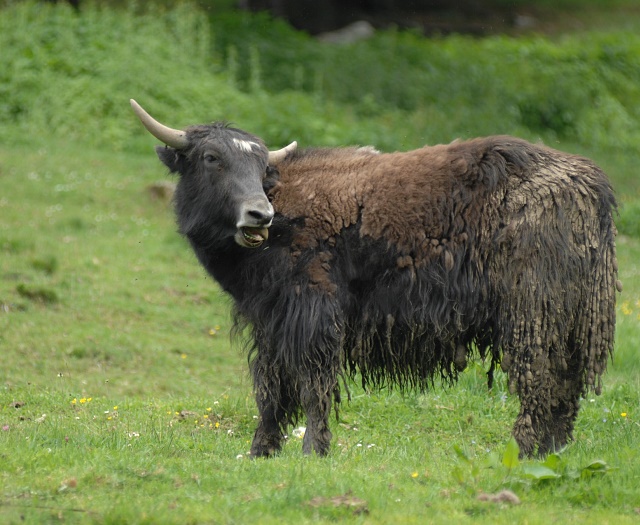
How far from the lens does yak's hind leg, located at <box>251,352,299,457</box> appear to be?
7035 mm

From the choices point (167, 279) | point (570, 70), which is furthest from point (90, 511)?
point (570, 70)

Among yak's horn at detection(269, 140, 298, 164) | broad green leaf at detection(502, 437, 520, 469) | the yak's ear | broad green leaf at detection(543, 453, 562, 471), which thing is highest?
yak's horn at detection(269, 140, 298, 164)

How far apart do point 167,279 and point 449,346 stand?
640cm

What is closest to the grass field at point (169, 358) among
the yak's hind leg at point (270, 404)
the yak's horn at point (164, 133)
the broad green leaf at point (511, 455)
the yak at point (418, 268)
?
the broad green leaf at point (511, 455)

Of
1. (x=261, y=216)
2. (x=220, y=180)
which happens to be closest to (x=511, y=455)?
(x=261, y=216)

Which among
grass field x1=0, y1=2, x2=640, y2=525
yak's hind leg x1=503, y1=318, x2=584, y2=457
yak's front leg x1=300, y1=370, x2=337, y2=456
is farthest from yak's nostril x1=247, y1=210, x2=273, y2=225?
yak's hind leg x1=503, y1=318, x2=584, y2=457

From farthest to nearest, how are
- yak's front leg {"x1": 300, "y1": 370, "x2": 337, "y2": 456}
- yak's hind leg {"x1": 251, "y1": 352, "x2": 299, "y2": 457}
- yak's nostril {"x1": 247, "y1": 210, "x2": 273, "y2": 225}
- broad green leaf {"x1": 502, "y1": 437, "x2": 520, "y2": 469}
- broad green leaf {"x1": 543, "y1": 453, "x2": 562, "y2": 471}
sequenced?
yak's hind leg {"x1": 251, "y1": 352, "x2": 299, "y2": 457}, yak's front leg {"x1": 300, "y1": 370, "x2": 337, "y2": 456}, yak's nostril {"x1": 247, "y1": 210, "x2": 273, "y2": 225}, broad green leaf {"x1": 543, "y1": 453, "x2": 562, "y2": 471}, broad green leaf {"x1": 502, "y1": 437, "x2": 520, "y2": 469}

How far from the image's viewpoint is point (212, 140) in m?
7.11

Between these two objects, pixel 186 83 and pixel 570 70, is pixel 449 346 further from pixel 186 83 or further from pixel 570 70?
pixel 570 70

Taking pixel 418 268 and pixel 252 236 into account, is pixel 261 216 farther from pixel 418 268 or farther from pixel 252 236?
pixel 418 268

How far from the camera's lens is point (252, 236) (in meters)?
6.68

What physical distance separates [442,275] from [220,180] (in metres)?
1.70

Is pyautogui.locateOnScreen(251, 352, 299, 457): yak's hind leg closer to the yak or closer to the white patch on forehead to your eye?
the yak

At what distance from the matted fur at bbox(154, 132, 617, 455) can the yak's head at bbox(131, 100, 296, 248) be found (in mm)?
108
